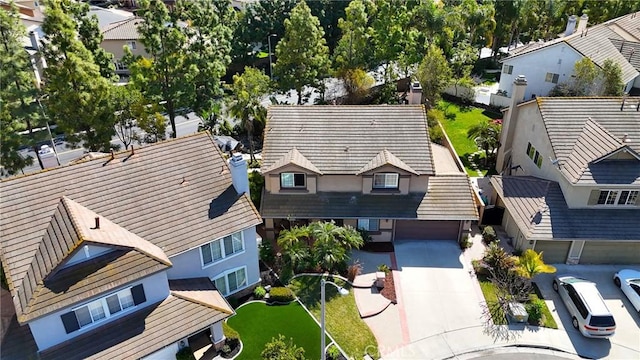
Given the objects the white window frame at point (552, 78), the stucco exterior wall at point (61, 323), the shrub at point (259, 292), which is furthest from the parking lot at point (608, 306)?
the white window frame at point (552, 78)

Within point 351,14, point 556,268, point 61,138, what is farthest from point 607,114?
point 61,138

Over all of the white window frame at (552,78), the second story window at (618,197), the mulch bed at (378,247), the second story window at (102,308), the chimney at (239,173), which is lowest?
the mulch bed at (378,247)

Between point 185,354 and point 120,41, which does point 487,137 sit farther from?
point 120,41

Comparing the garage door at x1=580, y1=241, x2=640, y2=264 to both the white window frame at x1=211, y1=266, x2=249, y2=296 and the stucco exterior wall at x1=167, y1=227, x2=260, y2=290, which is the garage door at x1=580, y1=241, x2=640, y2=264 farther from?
the white window frame at x1=211, y1=266, x2=249, y2=296

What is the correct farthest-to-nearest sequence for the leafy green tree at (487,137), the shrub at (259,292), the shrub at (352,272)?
the leafy green tree at (487,137) < the shrub at (352,272) < the shrub at (259,292)

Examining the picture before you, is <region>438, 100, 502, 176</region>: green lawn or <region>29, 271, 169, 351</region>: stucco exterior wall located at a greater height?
<region>438, 100, 502, 176</region>: green lawn

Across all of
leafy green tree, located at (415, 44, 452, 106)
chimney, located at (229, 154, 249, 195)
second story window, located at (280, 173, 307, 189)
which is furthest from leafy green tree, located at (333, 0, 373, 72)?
chimney, located at (229, 154, 249, 195)

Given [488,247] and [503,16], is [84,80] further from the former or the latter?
[503,16]

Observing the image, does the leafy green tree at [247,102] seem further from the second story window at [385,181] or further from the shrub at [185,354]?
the shrub at [185,354]
